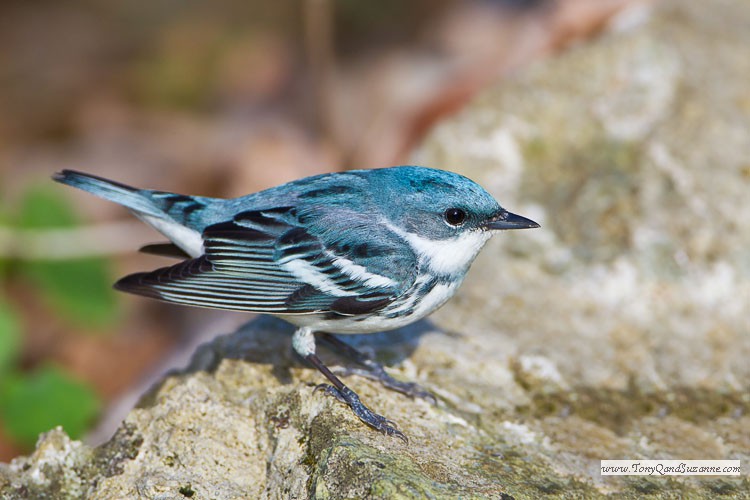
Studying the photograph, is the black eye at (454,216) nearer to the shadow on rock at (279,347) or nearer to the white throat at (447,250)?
the white throat at (447,250)

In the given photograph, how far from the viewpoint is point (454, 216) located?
374 centimetres

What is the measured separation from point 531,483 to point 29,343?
457 cm

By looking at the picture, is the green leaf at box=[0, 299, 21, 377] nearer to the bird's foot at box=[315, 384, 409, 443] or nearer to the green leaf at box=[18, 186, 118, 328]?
the green leaf at box=[18, 186, 118, 328]

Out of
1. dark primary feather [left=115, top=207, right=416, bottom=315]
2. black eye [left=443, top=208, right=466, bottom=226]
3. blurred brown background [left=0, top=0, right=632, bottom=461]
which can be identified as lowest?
dark primary feather [left=115, top=207, right=416, bottom=315]

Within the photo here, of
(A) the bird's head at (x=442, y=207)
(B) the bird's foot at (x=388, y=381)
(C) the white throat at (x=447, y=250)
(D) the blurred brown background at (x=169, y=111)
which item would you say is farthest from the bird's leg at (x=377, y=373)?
(D) the blurred brown background at (x=169, y=111)

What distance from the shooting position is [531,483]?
3.18m

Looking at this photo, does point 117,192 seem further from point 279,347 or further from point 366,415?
point 366,415

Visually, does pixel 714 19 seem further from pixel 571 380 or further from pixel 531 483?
pixel 531 483

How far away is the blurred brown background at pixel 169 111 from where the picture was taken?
5785mm

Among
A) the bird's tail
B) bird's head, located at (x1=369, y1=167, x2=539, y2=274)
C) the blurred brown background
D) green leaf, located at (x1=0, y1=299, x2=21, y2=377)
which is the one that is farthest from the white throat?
green leaf, located at (x1=0, y1=299, x2=21, y2=377)

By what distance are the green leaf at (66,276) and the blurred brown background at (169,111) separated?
0.04 feet

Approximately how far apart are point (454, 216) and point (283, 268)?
2.68ft

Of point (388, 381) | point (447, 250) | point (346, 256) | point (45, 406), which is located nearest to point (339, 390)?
point (388, 381)

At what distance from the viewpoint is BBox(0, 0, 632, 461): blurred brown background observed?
5785 millimetres
